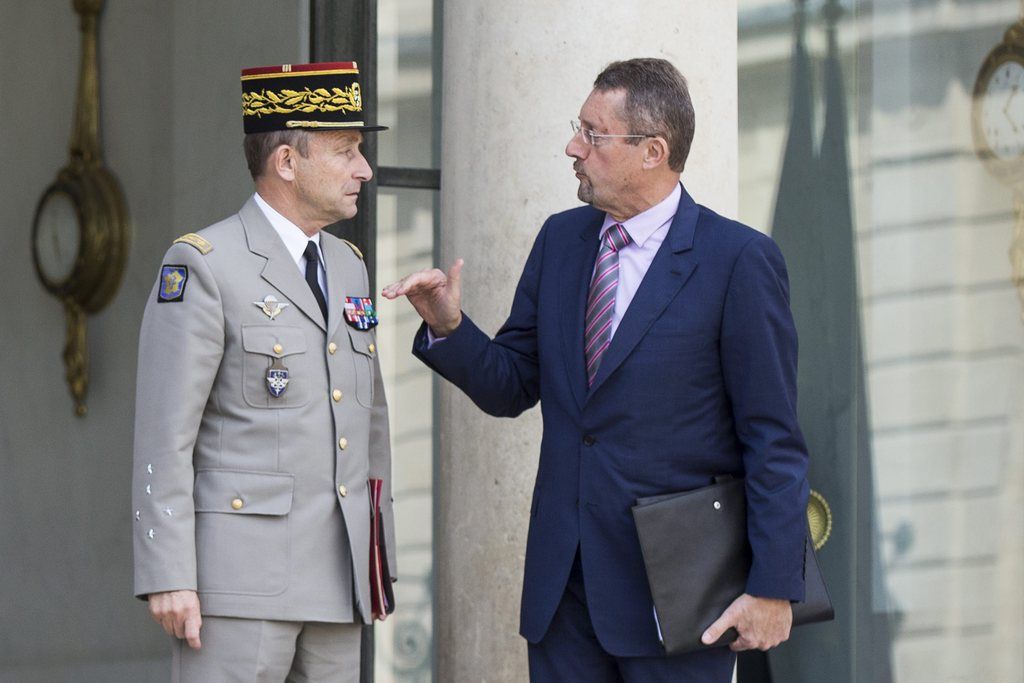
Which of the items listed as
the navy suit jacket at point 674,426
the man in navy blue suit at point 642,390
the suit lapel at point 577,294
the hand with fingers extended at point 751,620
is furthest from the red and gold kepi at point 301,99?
the hand with fingers extended at point 751,620

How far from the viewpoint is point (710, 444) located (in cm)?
327

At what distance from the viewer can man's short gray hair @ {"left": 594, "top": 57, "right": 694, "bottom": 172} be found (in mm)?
3365

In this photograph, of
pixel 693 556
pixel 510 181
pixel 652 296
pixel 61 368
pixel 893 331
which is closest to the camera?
pixel 693 556

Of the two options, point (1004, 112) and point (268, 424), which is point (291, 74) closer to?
point (268, 424)

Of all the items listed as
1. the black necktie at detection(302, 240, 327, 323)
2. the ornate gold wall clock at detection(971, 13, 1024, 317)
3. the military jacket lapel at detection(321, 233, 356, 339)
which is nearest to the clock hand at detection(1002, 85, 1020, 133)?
the ornate gold wall clock at detection(971, 13, 1024, 317)

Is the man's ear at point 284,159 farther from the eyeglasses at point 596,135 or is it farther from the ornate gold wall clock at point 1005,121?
the ornate gold wall clock at point 1005,121

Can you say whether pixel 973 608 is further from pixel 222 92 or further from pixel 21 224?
pixel 21 224

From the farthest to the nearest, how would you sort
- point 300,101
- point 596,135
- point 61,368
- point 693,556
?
1. point 61,368
2. point 300,101
3. point 596,135
4. point 693,556

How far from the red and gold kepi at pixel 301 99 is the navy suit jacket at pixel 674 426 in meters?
0.64

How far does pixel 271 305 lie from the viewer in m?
3.40

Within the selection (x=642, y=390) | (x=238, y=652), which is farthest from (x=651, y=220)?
(x=238, y=652)

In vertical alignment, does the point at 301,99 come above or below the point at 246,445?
above

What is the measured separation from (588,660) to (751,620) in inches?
12.4

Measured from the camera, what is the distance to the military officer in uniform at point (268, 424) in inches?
129
